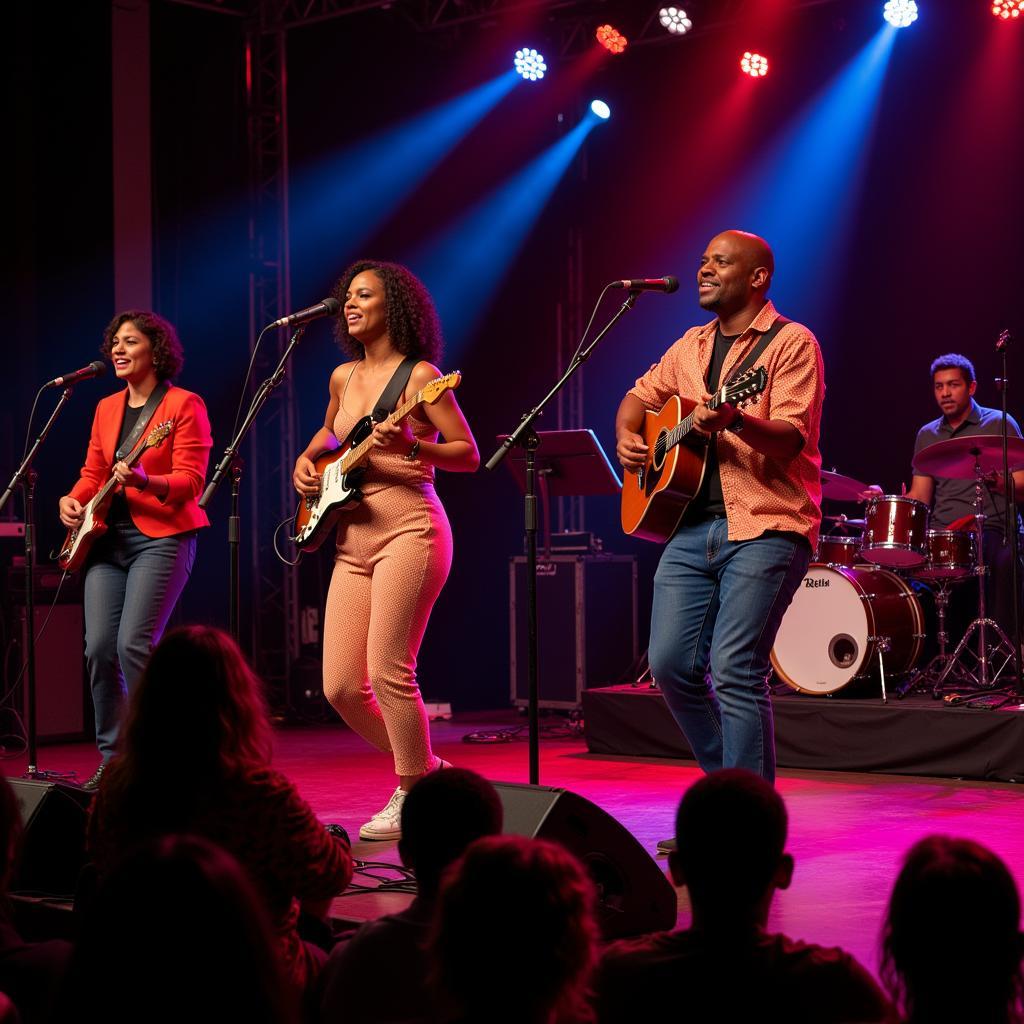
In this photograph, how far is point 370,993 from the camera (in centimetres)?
231

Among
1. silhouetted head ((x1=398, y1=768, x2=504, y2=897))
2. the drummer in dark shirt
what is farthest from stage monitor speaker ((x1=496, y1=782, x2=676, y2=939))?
the drummer in dark shirt

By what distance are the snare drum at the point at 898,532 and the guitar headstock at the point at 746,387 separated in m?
4.06

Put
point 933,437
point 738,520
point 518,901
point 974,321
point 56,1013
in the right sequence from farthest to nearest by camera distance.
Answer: point 974,321
point 933,437
point 738,520
point 518,901
point 56,1013

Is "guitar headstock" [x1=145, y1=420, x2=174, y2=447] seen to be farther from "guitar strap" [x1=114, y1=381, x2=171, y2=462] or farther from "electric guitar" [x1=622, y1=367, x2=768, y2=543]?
"electric guitar" [x1=622, y1=367, x2=768, y2=543]

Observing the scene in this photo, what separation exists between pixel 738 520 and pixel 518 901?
9.63 ft

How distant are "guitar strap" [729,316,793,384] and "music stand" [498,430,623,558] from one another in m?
3.65

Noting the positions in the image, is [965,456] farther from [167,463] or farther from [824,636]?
[167,463]

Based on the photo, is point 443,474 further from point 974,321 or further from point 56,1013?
point 56,1013

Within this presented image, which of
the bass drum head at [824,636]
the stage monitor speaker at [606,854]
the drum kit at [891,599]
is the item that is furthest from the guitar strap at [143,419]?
the drum kit at [891,599]

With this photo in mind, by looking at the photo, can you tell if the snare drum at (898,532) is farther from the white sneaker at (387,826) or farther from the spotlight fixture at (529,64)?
the spotlight fixture at (529,64)

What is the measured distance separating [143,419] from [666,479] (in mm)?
2725

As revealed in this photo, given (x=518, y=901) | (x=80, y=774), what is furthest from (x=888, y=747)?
(x=518, y=901)

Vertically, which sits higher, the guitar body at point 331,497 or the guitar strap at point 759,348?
the guitar strap at point 759,348

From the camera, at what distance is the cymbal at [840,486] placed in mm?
8562
